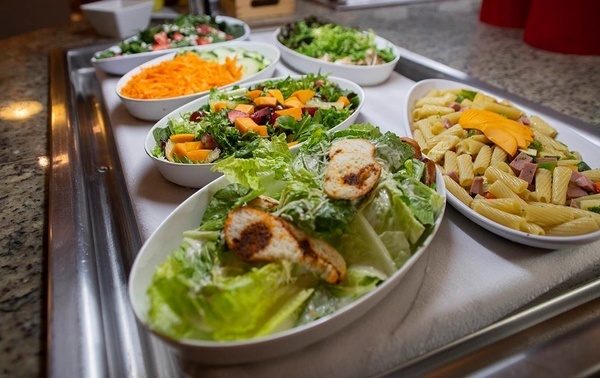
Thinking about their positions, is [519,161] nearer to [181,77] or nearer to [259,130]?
[259,130]

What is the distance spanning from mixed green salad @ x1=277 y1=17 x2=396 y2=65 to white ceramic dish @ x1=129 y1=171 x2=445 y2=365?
1146mm

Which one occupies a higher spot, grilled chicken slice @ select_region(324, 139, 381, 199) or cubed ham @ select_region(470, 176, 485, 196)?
grilled chicken slice @ select_region(324, 139, 381, 199)

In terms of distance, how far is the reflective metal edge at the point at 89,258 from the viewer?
27.6 inches

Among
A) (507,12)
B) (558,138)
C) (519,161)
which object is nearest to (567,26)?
(507,12)

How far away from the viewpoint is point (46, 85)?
1.84 meters

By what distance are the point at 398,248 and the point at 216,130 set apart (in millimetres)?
631

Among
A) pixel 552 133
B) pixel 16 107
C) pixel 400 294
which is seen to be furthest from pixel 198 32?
pixel 400 294

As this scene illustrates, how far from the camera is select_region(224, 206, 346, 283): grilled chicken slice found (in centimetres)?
69

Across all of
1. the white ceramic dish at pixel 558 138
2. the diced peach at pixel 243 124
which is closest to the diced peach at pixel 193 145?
the diced peach at pixel 243 124

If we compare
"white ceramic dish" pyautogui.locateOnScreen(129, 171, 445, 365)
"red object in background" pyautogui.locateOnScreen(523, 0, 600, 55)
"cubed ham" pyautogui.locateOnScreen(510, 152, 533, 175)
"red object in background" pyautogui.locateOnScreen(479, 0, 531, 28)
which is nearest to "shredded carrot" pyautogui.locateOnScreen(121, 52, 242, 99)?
"white ceramic dish" pyautogui.locateOnScreen(129, 171, 445, 365)

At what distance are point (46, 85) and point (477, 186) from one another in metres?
1.79

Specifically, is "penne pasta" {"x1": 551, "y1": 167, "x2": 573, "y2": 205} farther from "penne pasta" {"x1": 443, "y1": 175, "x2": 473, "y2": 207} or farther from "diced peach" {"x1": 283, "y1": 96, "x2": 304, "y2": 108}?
"diced peach" {"x1": 283, "y1": 96, "x2": 304, "y2": 108}

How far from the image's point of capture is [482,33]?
239 cm

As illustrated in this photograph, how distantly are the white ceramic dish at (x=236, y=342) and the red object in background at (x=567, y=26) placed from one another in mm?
1620
